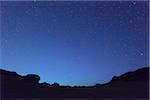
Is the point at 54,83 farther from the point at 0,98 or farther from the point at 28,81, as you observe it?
the point at 0,98

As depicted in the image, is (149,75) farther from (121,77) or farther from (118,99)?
(118,99)

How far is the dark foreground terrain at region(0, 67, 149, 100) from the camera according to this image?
11830 mm

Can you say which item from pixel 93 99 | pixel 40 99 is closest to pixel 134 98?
pixel 93 99

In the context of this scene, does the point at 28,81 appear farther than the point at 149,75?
No

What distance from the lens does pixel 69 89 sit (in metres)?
14.2

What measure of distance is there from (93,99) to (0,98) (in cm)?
342

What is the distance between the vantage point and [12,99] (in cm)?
1043

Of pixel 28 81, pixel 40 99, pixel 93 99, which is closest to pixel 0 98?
pixel 40 99

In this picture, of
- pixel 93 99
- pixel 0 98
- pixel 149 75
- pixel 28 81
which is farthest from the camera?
pixel 149 75

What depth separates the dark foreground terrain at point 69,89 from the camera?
11.8 m

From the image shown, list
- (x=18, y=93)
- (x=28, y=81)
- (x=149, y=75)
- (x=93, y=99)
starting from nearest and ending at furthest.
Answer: (x=93, y=99), (x=18, y=93), (x=28, y=81), (x=149, y=75)

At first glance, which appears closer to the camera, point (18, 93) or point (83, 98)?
point (83, 98)

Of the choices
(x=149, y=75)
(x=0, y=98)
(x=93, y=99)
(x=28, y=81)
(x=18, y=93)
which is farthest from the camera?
(x=149, y=75)

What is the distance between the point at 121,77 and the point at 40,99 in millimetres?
11552
